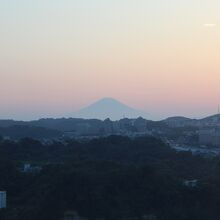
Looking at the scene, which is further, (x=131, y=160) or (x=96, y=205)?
(x=131, y=160)

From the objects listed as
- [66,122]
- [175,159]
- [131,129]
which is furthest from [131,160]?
[66,122]

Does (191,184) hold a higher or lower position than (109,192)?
higher

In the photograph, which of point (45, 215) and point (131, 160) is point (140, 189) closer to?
point (45, 215)

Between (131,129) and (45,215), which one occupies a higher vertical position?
(131,129)

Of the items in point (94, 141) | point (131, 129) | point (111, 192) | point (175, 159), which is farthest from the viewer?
point (131, 129)

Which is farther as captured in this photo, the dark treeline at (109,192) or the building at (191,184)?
the building at (191,184)

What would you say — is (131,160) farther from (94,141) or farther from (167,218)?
(167,218)

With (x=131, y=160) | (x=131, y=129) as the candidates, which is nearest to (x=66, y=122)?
(x=131, y=129)

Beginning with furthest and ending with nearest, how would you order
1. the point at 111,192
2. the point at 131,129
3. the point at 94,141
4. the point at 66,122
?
1. the point at 66,122
2. the point at 131,129
3. the point at 94,141
4. the point at 111,192

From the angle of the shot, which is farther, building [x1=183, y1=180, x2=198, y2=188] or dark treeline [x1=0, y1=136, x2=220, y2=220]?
building [x1=183, y1=180, x2=198, y2=188]

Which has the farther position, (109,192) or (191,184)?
(191,184)
